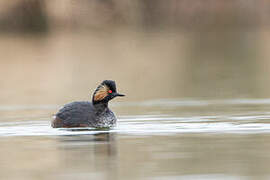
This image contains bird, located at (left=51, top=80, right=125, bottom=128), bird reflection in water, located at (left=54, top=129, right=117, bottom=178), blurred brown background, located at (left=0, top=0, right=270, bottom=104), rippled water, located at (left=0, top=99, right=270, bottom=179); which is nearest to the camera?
rippled water, located at (left=0, top=99, right=270, bottom=179)

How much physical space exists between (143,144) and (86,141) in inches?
39.2

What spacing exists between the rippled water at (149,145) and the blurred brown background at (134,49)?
350 cm

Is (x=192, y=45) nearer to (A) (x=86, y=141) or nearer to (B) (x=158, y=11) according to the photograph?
(B) (x=158, y=11)

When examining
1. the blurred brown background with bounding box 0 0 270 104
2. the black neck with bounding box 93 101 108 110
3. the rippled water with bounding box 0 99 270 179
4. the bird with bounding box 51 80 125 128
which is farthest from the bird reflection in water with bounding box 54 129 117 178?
the blurred brown background with bounding box 0 0 270 104

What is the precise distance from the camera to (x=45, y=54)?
37.3 meters

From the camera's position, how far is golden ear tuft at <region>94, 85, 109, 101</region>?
51.2 feet

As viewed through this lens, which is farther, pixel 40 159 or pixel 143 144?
pixel 143 144

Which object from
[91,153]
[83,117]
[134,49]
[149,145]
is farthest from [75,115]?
[134,49]

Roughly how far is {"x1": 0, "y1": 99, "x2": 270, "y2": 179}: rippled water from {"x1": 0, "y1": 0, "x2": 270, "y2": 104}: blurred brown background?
11.5ft

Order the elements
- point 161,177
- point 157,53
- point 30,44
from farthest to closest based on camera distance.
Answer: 1. point 30,44
2. point 157,53
3. point 161,177

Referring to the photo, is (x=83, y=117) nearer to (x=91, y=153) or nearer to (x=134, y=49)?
(x=91, y=153)

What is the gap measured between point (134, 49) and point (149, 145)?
2654cm

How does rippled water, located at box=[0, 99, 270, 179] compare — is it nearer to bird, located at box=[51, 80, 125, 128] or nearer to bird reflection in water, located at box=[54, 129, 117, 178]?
Result: bird reflection in water, located at box=[54, 129, 117, 178]

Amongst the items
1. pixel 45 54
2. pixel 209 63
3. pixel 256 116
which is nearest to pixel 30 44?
pixel 45 54
